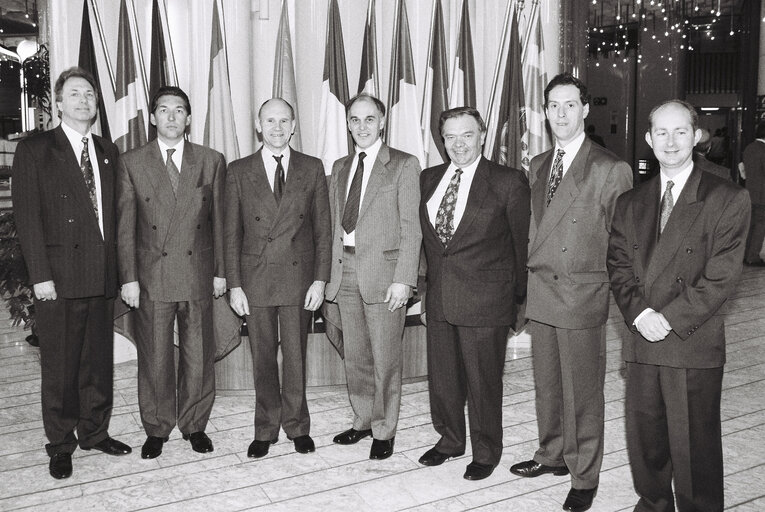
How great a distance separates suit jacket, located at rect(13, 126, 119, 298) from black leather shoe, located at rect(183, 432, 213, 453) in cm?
91

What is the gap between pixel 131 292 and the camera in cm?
357

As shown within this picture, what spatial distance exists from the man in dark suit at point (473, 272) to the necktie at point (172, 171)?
4.02 feet

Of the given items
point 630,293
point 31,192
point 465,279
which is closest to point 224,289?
point 31,192

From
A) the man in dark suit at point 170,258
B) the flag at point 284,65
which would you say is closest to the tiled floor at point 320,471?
the man in dark suit at point 170,258

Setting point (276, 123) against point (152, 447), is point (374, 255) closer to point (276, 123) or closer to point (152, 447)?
point (276, 123)

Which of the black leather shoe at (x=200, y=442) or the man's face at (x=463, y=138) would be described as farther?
the black leather shoe at (x=200, y=442)

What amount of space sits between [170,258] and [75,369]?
72cm

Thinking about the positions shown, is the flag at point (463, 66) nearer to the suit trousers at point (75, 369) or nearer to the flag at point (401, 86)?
the flag at point (401, 86)

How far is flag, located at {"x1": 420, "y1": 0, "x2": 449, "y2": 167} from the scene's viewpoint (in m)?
4.96

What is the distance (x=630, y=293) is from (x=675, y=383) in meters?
0.36

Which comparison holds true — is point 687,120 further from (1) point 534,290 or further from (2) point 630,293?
(1) point 534,290

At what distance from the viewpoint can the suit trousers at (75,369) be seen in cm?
350

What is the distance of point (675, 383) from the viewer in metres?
2.64

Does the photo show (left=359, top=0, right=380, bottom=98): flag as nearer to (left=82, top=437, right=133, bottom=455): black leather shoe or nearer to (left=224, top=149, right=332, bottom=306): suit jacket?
(left=224, top=149, right=332, bottom=306): suit jacket
